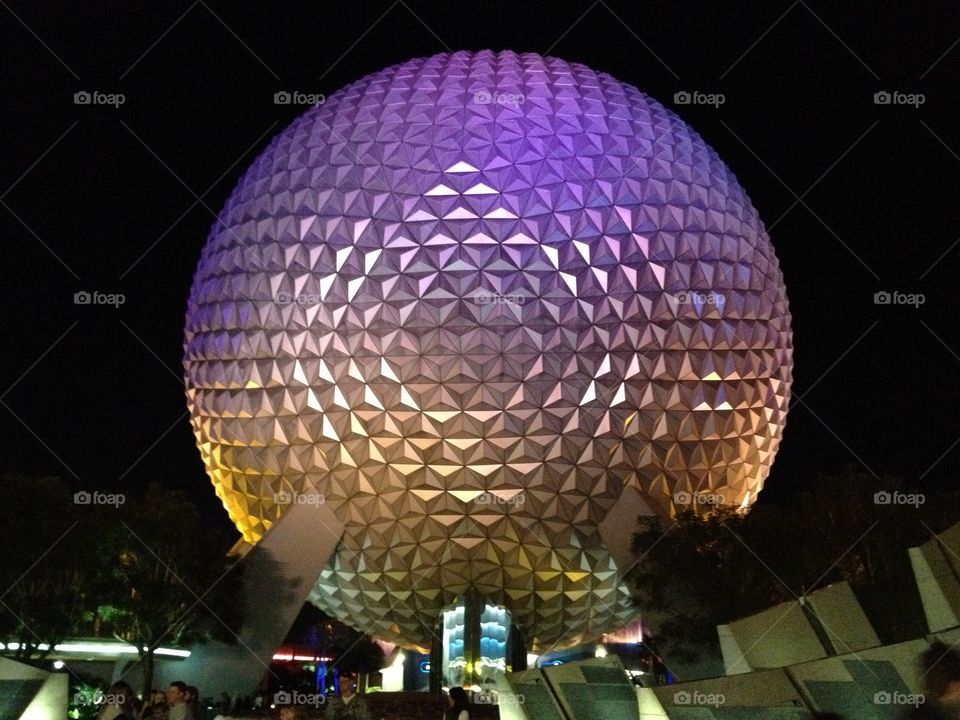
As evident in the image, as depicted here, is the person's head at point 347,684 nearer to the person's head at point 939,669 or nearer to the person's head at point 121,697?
the person's head at point 121,697

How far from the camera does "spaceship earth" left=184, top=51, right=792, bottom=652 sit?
2842 cm

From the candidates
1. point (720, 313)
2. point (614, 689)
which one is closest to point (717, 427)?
point (720, 313)

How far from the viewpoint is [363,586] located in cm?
3059

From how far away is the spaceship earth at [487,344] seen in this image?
93.2ft

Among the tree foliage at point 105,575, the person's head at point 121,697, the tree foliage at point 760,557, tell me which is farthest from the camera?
the tree foliage at point 760,557

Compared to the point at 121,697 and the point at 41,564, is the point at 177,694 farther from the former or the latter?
the point at 41,564

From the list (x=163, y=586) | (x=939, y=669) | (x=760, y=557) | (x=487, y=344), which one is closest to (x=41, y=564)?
(x=163, y=586)

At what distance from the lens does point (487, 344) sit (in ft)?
92.8

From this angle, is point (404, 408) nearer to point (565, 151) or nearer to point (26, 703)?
point (565, 151)

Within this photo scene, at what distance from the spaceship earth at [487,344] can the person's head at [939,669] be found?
55.4ft

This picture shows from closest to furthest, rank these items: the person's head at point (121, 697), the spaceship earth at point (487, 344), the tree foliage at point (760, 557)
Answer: the person's head at point (121, 697) < the spaceship earth at point (487, 344) < the tree foliage at point (760, 557)

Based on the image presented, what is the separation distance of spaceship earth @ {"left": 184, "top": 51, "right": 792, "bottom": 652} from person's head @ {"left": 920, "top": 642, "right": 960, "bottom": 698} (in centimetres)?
1689

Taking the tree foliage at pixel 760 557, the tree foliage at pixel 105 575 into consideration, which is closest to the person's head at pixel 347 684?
the tree foliage at pixel 760 557

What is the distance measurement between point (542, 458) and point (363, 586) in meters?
5.63
